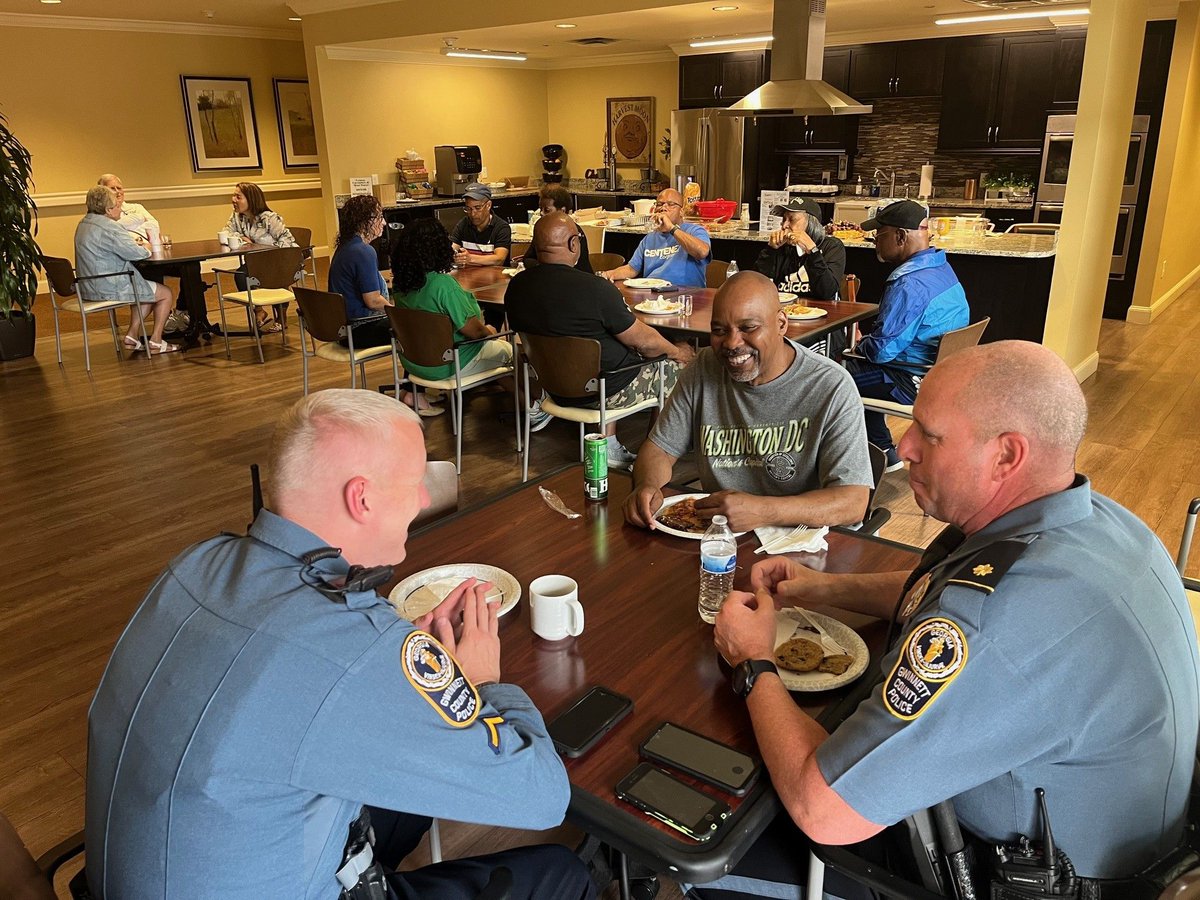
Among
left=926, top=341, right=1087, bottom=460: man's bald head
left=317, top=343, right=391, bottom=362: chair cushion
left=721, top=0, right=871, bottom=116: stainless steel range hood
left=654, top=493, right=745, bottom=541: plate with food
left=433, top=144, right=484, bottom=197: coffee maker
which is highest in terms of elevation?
left=721, top=0, right=871, bottom=116: stainless steel range hood

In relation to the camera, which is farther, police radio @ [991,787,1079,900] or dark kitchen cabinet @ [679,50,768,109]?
dark kitchen cabinet @ [679,50,768,109]

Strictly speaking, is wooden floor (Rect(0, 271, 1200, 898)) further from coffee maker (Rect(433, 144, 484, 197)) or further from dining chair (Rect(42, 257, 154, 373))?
coffee maker (Rect(433, 144, 484, 197))

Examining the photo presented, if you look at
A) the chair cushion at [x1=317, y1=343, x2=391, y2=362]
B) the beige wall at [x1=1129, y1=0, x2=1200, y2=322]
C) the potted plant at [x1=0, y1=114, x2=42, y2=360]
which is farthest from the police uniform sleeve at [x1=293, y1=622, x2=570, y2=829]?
the beige wall at [x1=1129, y1=0, x2=1200, y2=322]

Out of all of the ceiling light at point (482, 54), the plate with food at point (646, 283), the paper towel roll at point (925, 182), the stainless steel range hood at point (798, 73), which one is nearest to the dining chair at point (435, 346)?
the plate with food at point (646, 283)

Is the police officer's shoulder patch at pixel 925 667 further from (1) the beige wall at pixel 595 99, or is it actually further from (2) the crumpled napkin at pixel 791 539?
(1) the beige wall at pixel 595 99

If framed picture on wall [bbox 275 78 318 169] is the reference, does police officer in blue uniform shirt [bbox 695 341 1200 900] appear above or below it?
below

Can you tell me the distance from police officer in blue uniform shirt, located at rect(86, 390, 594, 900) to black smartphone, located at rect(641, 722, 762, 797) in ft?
0.52

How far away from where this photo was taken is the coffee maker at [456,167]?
399 inches

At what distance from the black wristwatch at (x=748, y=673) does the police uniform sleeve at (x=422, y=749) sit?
31 centimetres

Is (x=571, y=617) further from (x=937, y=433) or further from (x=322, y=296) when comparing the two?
(x=322, y=296)

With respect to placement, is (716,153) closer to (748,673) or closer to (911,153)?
(911,153)

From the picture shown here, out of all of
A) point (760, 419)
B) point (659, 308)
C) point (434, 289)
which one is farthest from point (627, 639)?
point (434, 289)

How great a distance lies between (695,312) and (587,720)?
351cm

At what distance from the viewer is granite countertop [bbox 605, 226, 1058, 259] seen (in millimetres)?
5535
